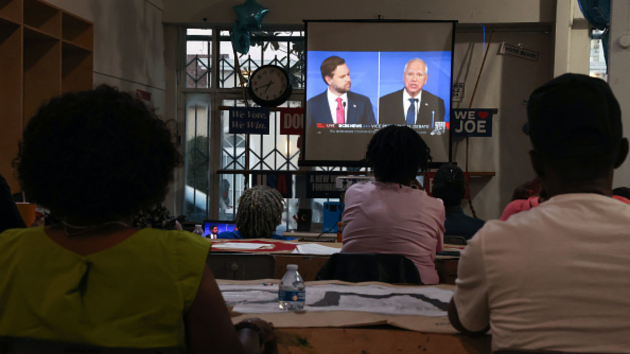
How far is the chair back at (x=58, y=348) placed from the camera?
958mm

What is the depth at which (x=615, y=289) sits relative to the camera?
3.39 ft

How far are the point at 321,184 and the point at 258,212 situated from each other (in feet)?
9.95

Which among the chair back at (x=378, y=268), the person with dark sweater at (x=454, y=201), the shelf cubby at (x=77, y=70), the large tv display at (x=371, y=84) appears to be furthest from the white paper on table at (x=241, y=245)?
the large tv display at (x=371, y=84)

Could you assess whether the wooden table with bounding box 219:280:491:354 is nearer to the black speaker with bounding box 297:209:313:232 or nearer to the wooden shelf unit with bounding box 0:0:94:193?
the wooden shelf unit with bounding box 0:0:94:193

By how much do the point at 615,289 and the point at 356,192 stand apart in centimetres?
139

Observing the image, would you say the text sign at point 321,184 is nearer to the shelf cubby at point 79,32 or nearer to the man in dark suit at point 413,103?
the man in dark suit at point 413,103

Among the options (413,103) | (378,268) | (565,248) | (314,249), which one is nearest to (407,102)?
(413,103)

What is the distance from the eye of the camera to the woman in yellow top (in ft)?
3.14

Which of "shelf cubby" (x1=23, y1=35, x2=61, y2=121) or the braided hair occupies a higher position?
"shelf cubby" (x1=23, y1=35, x2=61, y2=121)

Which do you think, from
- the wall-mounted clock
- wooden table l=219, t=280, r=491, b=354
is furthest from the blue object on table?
wooden table l=219, t=280, r=491, b=354

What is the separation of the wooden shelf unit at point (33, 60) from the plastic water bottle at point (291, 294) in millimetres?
2436

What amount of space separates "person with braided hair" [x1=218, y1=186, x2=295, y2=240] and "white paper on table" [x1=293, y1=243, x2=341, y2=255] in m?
0.43

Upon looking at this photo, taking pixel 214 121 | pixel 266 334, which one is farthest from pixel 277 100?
pixel 266 334

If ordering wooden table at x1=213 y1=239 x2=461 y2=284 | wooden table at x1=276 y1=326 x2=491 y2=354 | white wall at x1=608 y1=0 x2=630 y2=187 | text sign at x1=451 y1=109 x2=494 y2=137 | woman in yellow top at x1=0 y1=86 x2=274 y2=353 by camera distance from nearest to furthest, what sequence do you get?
woman in yellow top at x1=0 y1=86 x2=274 y2=353, wooden table at x1=276 y1=326 x2=491 y2=354, wooden table at x1=213 y1=239 x2=461 y2=284, white wall at x1=608 y1=0 x2=630 y2=187, text sign at x1=451 y1=109 x2=494 y2=137
